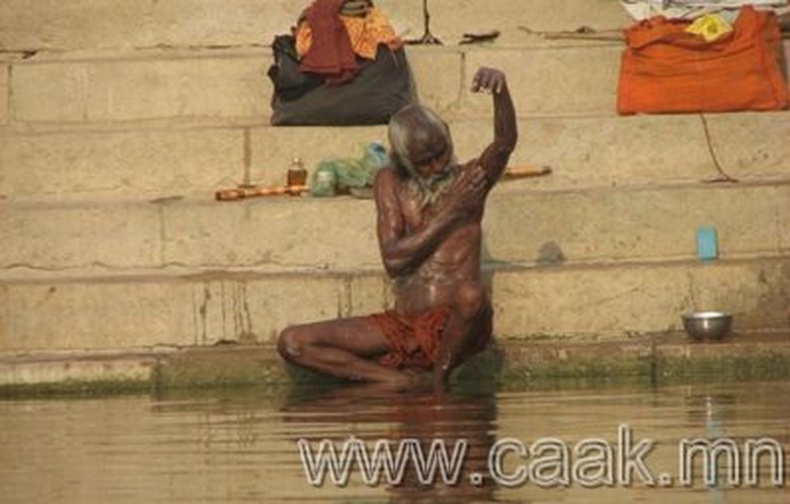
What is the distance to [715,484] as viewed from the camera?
920 centimetres

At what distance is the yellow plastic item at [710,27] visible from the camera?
1600 centimetres

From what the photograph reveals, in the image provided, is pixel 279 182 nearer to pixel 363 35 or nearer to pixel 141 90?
pixel 363 35

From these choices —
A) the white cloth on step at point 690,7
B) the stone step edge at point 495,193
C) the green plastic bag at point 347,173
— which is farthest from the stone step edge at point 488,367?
the white cloth on step at point 690,7

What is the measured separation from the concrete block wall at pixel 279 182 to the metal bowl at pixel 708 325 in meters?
0.42

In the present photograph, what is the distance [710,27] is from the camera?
16062 millimetres

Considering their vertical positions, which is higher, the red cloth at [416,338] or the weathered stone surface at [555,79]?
the weathered stone surface at [555,79]

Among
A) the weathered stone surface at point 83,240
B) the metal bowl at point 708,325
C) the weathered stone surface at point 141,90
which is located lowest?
the metal bowl at point 708,325

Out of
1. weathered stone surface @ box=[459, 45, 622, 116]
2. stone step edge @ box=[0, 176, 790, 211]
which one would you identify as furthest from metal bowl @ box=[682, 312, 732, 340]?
weathered stone surface @ box=[459, 45, 622, 116]

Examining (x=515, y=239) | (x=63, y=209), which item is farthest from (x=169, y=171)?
(x=515, y=239)

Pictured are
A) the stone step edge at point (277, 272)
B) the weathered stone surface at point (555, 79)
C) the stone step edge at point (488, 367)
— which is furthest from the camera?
the weathered stone surface at point (555, 79)

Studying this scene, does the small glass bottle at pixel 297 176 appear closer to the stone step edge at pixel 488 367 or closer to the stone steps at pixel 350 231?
the stone steps at pixel 350 231

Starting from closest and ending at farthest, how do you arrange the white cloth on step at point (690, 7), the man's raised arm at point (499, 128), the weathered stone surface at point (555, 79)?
the man's raised arm at point (499, 128)
the weathered stone surface at point (555, 79)
the white cloth on step at point (690, 7)

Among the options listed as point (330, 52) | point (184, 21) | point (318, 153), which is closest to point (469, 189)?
point (318, 153)

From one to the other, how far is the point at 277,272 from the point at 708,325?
95.3 inches
